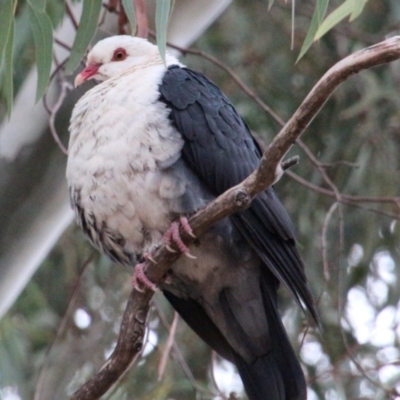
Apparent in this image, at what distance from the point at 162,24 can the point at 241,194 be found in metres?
0.47

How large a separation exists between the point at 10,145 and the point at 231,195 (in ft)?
3.25

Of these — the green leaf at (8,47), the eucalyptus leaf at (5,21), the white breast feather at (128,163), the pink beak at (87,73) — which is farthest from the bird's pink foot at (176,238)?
the pink beak at (87,73)

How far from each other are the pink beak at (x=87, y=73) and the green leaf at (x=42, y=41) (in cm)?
65

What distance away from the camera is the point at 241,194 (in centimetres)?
214

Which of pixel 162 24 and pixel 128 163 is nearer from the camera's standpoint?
pixel 162 24

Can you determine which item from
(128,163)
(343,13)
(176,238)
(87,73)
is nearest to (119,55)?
(87,73)

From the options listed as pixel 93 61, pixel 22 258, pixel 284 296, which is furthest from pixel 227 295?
pixel 284 296

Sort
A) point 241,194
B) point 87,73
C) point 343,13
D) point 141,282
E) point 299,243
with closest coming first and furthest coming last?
point 241,194
point 343,13
point 141,282
point 87,73
point 299,243

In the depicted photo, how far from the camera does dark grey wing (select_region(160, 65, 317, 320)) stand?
267 centimetres

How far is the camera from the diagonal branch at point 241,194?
192 centimetres

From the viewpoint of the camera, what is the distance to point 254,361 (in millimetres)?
2883

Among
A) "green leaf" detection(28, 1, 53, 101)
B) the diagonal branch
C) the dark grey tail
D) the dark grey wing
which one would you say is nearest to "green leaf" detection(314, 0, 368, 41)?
the diagonal branch

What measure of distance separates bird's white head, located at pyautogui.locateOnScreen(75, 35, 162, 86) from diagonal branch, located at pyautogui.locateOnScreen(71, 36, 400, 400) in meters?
0.85

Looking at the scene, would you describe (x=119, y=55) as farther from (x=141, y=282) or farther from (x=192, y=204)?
(x=141, y=282)
